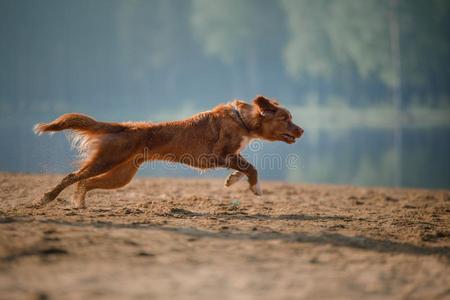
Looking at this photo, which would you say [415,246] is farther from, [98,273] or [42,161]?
[42,161]

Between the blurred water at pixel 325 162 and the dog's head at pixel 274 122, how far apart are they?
116 inches

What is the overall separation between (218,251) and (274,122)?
4.22 metres

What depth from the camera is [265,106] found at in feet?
30.6

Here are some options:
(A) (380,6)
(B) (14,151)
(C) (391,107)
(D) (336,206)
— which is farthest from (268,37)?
(D) (336,206)

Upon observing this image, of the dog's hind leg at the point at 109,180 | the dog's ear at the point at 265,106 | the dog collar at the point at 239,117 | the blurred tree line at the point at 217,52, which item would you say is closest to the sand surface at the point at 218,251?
the dog's hind leg at the point at 109,180

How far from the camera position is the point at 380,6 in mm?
66438

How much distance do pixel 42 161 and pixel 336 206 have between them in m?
4.72

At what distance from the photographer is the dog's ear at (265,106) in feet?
30.3

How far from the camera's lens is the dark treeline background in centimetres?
5875

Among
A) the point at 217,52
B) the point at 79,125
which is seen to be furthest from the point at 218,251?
the point at 217,52

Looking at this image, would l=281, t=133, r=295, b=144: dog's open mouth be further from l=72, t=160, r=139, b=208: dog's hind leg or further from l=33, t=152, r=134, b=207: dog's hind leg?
l=33, t=152, r=134, b=207: dog's hind leg

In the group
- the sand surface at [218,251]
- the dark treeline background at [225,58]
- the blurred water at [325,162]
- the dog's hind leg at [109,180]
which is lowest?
the sand surface at [218,251]

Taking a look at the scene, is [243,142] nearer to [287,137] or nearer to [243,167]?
[243,167]

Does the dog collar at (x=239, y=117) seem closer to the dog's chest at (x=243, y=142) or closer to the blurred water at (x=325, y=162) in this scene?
the dog's chest at (x=243, y=142)
